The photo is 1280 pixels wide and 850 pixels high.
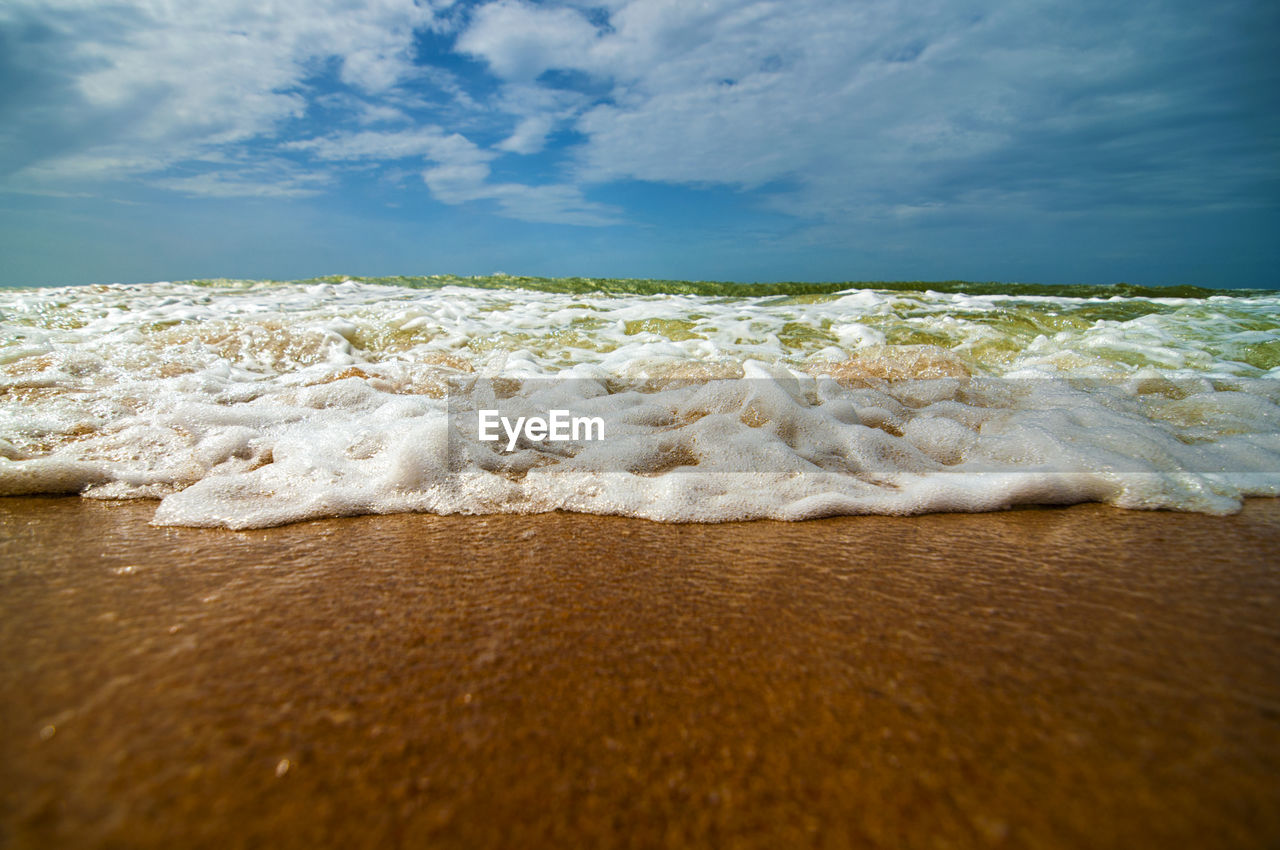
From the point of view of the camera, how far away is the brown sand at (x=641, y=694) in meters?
0.85

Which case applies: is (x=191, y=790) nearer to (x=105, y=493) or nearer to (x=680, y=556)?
(x=680, y=556)

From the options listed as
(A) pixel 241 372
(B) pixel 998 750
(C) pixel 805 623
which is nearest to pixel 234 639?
(C) pixel 805 623

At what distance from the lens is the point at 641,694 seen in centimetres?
114

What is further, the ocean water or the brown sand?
the ocean water

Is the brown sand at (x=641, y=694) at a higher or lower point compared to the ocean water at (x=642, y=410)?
lower

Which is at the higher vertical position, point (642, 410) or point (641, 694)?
point (642, 410)

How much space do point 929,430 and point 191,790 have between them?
2859mm

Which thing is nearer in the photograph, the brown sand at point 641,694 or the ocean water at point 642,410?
the brown sand at point 641,694

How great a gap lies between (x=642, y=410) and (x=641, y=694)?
205 centimetres

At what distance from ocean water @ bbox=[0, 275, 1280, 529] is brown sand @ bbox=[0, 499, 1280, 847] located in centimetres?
43

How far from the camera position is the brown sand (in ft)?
2.80

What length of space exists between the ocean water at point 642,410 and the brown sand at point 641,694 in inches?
17.0

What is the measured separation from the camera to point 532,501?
225 cm

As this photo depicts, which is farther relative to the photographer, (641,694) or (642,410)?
(642,410)
